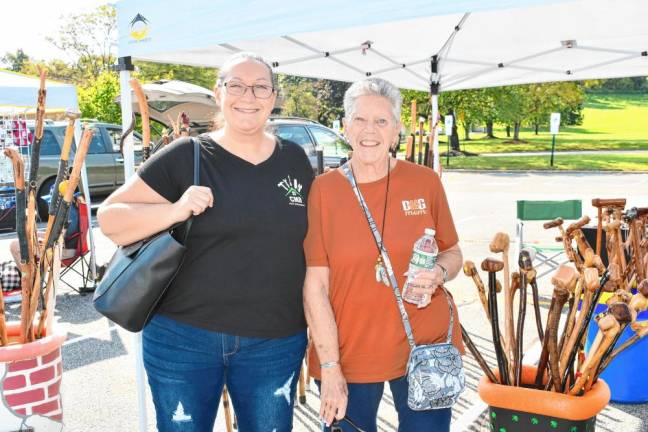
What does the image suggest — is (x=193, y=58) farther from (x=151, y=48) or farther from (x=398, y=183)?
(x=398, y=183)

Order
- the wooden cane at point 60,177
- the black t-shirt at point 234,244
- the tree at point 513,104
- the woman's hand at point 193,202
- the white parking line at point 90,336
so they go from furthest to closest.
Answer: the tree at point 513,104 < the white parking line at point 90,336 < the wooden cane at point 60,177 < the black t-shirt at point 234,244 < the woman's hand at point 193,202

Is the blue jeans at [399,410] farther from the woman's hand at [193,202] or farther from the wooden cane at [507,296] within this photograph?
the woman's hand at [193,202]

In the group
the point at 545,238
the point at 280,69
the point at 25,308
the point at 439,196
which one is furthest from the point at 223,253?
the point at 545,238

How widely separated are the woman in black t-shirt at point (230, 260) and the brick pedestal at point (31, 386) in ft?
2.77

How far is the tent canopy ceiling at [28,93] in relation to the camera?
5.16 metres

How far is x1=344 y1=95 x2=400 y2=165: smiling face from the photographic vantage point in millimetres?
1838

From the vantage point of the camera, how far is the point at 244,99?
6.03 feet

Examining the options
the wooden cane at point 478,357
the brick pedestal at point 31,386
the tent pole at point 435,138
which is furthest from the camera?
the tent pole at point 435,138

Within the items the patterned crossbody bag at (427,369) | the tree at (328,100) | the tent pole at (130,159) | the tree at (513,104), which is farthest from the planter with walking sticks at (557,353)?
the tree at (328,100)

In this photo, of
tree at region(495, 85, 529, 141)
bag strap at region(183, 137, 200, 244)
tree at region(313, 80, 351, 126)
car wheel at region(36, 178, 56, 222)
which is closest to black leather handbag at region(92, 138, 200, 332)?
bag strap at region(183, 137, 200, 244)

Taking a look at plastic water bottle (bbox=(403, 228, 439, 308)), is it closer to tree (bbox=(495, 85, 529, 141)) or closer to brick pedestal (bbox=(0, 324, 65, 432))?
brick pedestal (bbox=(0, 324, 65, 432))

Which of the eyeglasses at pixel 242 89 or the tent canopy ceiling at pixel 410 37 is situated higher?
the tent canopy ceiling at pixel 410 37

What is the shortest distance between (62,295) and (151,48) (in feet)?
12.7

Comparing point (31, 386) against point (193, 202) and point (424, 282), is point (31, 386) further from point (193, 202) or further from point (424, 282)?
point (424, 282)
